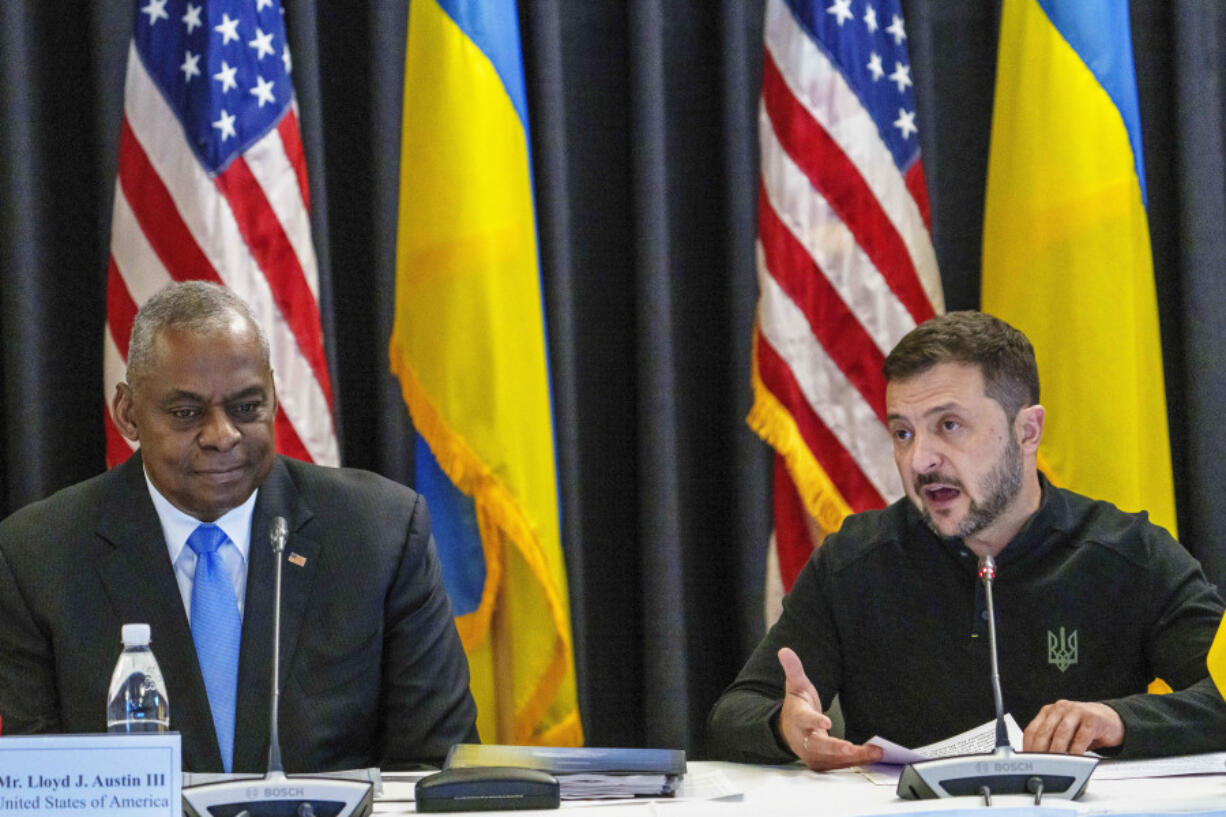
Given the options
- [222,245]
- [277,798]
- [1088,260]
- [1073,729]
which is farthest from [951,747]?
[222,245]

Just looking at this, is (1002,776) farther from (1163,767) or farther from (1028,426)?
(1028,426)

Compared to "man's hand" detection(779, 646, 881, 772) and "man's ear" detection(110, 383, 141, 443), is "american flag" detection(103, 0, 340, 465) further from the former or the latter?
"man's hand" detection(779, 646, 881, 772)

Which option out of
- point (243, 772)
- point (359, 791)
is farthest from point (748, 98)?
point (359, 791)

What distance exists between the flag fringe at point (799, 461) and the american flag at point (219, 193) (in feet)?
3.64

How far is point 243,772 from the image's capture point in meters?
2.40

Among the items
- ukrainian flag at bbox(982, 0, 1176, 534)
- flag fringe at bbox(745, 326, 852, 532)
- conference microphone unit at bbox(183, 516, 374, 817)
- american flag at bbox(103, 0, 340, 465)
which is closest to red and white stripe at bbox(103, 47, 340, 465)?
american flag at bbox(103, 0, 340, 465)

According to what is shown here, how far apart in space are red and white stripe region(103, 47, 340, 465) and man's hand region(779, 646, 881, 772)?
5.05ft

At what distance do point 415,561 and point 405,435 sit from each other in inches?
45.6

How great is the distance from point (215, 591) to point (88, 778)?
92cm

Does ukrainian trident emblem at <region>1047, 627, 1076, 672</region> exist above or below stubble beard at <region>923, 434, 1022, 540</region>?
below

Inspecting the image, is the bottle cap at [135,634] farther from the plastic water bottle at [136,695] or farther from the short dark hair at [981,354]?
the short dark hair at [981,354]

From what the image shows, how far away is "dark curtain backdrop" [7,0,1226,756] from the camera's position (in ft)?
12.4

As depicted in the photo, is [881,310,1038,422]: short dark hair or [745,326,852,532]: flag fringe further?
[745,326,852,532]: flag fringe

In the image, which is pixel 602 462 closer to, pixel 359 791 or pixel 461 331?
pixel 461 331
